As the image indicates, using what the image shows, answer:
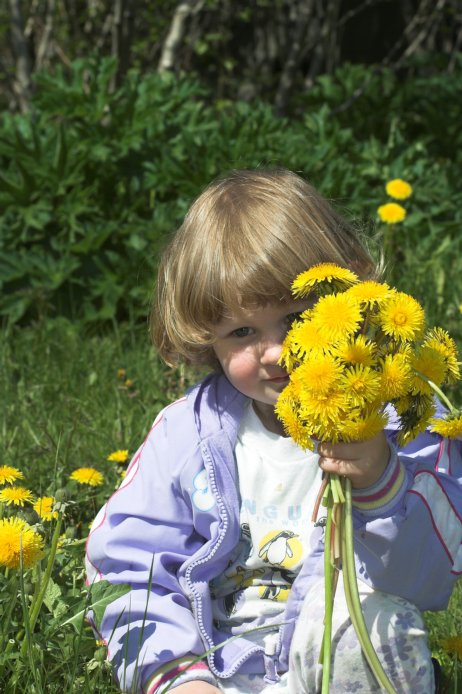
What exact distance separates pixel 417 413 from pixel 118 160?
2.99 meters

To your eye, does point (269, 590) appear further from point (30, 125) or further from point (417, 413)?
point (30, 125)

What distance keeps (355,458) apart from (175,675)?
2.06 feet

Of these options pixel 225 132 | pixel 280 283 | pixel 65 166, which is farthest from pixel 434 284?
pixel 280 283

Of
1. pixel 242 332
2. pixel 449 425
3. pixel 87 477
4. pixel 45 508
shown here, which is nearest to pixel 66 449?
pixel 87 477

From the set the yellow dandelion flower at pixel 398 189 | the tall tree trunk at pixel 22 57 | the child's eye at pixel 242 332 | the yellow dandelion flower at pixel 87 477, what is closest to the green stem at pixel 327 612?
the child's eye at pixel 242 332

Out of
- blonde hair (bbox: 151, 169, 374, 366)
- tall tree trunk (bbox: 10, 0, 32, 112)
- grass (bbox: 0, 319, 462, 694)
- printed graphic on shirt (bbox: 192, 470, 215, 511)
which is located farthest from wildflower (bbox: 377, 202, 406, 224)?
tall tree trunk (bbox: 10, 0, 32, 112)

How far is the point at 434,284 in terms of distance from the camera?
401 centimetres

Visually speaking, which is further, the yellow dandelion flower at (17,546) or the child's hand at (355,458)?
the yellow dandelion flower at (17,546)

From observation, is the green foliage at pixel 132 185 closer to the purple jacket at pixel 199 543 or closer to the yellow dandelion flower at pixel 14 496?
the purple jacket at pixel 199 543

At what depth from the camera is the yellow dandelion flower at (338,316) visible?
1579 mm

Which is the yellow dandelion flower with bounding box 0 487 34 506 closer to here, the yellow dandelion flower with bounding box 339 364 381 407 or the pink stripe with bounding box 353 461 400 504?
the pink stripe with bounding box 353 461 400 504

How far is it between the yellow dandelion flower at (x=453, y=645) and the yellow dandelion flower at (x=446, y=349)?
67cm

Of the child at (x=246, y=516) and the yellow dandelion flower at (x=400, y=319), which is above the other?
the yellow dandelion flower at (x=400, y=319)

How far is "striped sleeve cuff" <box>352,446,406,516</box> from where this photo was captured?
70.3 inches
